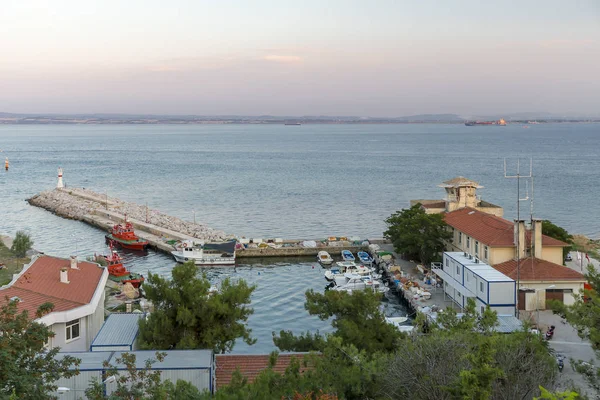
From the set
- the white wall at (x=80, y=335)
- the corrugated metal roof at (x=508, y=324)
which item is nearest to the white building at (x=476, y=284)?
the corrugated metal roof at (x=508, y=324)

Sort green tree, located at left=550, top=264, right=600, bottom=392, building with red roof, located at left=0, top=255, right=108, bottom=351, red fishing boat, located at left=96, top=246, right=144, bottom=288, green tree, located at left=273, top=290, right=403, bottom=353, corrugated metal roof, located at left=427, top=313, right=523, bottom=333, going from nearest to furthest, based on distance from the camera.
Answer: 1. green tree, located at left=550, top=264, right=600, bottom=392
2. green tree, located at left=273, top=290, right=403, bottom=353
3. building with red roof, located at left=0, top=255, right=108, bottom=351
4. corrugated metal roof, located at left=427, top=313, right=523, bottom=333
5. red fishing boat, located at left=96, top=246, right=144, bottom=288

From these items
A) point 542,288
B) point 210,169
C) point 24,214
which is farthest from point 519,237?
point 210,169

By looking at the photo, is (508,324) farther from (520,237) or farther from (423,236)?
(423,236)

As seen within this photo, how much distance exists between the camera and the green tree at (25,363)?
32.2 ft

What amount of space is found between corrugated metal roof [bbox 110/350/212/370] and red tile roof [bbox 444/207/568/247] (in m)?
18.2

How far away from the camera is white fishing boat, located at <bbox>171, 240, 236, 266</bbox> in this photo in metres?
41.0

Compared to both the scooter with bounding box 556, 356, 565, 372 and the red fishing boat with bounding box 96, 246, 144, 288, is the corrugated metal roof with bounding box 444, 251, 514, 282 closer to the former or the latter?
the scooter with bounding box 556, 356, 565, 372

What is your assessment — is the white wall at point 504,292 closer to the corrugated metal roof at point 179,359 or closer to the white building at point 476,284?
the white building at point 476,284

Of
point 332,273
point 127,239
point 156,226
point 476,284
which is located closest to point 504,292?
point 476,284

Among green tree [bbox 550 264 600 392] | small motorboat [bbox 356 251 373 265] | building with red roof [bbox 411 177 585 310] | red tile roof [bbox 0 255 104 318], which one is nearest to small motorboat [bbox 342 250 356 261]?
small motorboat [bbox 356 251 373 265]

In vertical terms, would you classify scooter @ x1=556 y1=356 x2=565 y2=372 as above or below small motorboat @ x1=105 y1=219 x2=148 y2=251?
above

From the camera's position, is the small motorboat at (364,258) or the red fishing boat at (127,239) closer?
the small motorboat at (364,258)

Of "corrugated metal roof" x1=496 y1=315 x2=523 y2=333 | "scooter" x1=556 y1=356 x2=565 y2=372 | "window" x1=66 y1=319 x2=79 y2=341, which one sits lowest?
"scooter" x1=556 y1=356 x2=565 y2=372

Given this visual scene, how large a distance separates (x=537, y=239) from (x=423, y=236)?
8.23m
